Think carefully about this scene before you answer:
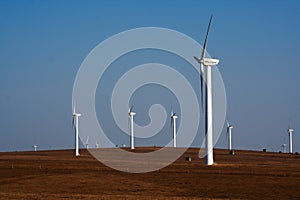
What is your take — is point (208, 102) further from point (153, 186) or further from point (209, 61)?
point (153, 186)

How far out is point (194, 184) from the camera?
51250mm

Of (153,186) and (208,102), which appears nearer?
(153,186)

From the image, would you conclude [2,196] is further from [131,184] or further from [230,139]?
[230,139]

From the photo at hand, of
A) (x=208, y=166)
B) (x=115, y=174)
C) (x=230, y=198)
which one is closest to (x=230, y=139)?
(x=208, y=166)

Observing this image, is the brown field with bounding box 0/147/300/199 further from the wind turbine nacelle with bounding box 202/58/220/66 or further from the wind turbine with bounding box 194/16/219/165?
the wind turbine nacelle with bounding box 202/58/220/66

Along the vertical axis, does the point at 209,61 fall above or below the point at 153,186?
above

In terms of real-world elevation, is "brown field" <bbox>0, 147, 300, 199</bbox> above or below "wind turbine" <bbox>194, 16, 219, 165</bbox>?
below

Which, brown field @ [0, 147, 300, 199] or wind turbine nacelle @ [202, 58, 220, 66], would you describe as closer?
brown field @ [0, 147, 300, 199]

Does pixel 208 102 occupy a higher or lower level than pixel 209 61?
lower

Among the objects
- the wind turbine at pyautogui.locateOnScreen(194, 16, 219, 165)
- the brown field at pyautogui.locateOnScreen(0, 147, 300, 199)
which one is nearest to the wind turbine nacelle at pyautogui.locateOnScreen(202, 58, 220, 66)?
the wind turbine at pyautogui.locateOnScreen(194, 16, 219, 165)

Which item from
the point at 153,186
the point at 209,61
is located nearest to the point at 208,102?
the point at 209,61

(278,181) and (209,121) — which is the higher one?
(209,121)

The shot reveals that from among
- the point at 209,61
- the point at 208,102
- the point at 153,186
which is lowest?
the point at 153,186

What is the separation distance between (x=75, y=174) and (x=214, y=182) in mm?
15281
